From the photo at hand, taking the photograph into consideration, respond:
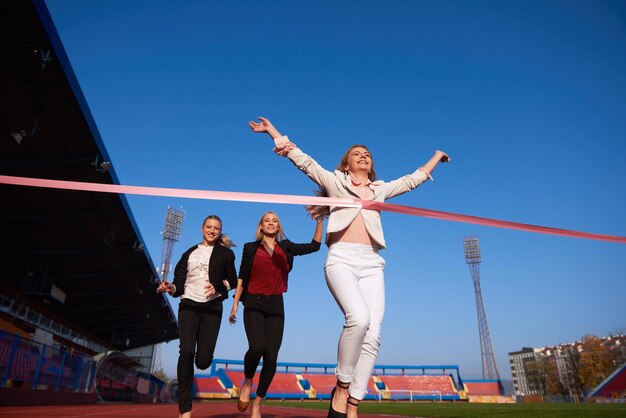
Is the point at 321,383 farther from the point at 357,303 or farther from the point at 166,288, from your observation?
the point at 357,303

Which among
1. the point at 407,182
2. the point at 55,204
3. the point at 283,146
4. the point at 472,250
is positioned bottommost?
the point at 407,182

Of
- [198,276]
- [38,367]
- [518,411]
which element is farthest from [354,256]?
[38,367]

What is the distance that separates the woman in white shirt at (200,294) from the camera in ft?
12.3

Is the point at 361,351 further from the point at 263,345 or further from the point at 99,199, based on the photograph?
the point at 99,199

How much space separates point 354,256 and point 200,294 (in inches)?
71.6

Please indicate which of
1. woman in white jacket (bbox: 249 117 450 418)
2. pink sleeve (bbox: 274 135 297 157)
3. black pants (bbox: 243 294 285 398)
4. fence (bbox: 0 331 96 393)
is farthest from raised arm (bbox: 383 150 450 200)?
fence (bbox: 0 331 96 393)

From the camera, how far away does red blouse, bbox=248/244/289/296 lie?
4.19m

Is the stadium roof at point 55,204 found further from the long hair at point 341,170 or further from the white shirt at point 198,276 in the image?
the long hair at point 341,170

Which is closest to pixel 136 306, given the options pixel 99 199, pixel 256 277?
pixel 99 199

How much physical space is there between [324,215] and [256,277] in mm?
1211

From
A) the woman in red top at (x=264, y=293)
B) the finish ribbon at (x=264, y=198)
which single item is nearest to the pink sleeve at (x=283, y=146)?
the finish ribbon at (x=264, y=198)

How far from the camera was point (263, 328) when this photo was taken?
13.4 feet

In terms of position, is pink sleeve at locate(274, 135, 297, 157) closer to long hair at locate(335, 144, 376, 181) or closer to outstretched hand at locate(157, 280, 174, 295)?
long hair at locate(335, 144, 376, 181)

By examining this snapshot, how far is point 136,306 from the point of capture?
1238 inches
